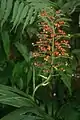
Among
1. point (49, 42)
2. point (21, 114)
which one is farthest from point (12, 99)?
point (49, 42)

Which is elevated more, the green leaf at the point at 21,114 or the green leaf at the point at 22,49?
the green leaf at the point at 22,49

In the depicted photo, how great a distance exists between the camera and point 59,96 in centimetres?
112

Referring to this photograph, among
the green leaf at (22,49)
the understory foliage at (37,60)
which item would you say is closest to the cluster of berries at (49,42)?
the understory foliage at (37,60)

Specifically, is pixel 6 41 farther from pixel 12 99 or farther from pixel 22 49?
pixel 12 99

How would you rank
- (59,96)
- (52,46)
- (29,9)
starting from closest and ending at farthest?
(29,9) → (52,46) → (59,96)

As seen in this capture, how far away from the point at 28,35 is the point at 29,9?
31 centimetres

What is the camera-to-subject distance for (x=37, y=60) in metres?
0.85

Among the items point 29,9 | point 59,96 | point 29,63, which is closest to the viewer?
point 29,9

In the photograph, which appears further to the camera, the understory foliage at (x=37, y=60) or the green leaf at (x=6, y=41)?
the green leaf at (x=6, y=41)

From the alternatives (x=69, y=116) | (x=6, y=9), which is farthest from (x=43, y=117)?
(x=6, y=9)

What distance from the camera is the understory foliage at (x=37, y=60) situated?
2.35ft

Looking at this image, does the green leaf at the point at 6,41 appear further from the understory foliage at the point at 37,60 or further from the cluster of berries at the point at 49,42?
the cluster of berries at the point at 49,42

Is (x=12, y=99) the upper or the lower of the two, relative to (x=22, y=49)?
lower

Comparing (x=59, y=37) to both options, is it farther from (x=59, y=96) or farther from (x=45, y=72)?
(x=59, y=96)
